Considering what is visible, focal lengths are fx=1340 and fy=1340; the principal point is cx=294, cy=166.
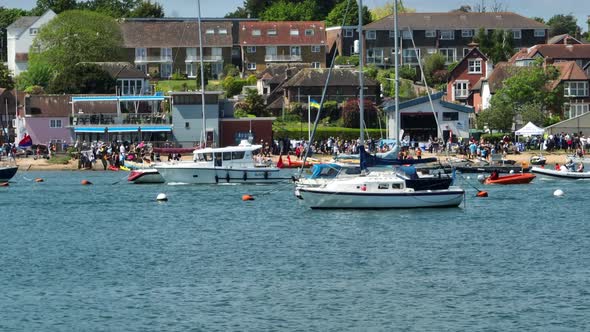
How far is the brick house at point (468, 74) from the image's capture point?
429ft

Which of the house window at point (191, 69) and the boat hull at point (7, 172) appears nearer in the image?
the boat hull at point (7, 172)

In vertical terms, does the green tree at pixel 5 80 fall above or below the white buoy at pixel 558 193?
above

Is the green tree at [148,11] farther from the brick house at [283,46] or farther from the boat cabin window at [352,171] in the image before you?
the boat cabin window at [352,171]

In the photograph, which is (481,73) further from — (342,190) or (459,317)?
(459,317)

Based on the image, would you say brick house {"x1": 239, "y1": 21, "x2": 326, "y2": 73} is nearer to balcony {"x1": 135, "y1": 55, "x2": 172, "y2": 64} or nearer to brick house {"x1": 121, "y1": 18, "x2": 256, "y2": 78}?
brick house {"x1": 121, "y1": 18, "x2": 256, "y2": 78}

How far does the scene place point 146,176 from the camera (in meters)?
86.7

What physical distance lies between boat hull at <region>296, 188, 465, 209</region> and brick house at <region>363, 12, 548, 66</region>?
80.8 meters

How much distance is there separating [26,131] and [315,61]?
4587cm

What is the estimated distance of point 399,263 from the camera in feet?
165

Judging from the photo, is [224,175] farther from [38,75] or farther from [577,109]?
[38,75]

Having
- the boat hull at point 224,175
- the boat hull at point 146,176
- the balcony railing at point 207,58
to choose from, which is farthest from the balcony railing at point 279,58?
the boat hull at point 224,175

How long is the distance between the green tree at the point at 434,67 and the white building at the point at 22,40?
1851 inches

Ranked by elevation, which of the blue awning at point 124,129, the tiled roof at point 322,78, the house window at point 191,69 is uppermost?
the house window at point 191,69

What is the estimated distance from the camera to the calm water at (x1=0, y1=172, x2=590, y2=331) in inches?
1610
